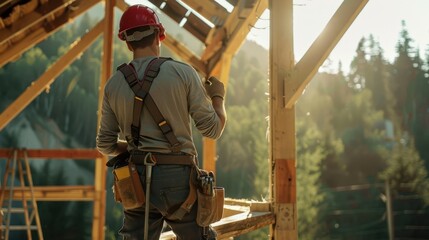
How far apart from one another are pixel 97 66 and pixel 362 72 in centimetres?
1634

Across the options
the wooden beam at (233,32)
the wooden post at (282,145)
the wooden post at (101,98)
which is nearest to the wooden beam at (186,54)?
the wooden beam at (233,32)

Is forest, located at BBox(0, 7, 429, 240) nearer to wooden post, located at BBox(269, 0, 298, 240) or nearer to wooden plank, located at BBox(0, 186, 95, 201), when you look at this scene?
wooden plank, located at BBox(0, 186, 95, 201)

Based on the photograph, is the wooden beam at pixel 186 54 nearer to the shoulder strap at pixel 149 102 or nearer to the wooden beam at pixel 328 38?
the wooden beam at pixel 328 38

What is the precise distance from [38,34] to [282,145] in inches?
183

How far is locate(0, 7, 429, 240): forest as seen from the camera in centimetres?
2406

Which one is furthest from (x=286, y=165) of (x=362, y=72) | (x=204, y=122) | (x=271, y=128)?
(x=362, y=72)

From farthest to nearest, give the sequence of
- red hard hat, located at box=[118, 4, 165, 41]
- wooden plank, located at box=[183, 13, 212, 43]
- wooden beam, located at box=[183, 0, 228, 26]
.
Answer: wooden plank, located at box=[183, 13, 212, 43] → wooden beam, located at box=[183, 0, 228, 26] → red hard hat, located at box=[118, 4, 165, 41]

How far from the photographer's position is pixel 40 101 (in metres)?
25.2

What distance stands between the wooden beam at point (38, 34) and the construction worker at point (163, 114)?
4.57 metres

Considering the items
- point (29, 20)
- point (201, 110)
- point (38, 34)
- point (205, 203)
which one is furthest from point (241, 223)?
point (38, 34)

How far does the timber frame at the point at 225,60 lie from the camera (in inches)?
124

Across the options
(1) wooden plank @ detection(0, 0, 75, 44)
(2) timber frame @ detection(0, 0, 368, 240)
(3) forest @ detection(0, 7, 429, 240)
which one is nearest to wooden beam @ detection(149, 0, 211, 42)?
(2) timber frame @ detection(0, 0, 368, 240)

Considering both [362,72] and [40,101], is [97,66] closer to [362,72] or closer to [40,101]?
[40,101]

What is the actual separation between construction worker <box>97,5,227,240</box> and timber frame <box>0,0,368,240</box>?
48cm
